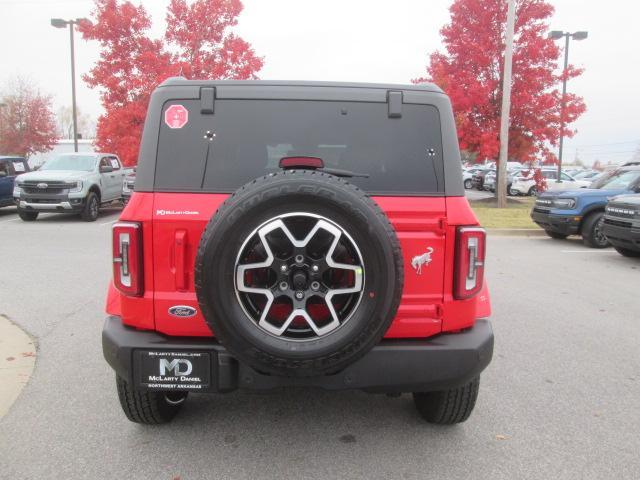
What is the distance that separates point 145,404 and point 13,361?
1.98 m

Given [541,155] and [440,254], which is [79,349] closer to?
[440,254]

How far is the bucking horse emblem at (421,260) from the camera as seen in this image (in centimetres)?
291

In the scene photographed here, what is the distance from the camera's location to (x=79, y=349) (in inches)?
193

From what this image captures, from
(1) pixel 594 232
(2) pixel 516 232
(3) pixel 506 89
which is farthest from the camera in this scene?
(3) pixel 506 89

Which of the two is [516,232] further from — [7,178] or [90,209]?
[7,178]

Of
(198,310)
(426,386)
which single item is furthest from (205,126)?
(426,386)

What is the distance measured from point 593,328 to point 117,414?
473 cm

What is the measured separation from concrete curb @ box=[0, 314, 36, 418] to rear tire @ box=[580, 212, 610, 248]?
10.8m

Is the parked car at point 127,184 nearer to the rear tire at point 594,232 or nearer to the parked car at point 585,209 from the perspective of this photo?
the parked car at point 585,209

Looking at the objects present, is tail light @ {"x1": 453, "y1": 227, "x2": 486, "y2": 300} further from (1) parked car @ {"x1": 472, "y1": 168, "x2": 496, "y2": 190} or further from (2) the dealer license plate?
(1) parked car @ {"x1": 472, "y1": 168, "x2": 496, "y2": 190}

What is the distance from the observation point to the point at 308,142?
10.1 ft

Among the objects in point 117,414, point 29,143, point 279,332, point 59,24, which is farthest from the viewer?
point 29,143

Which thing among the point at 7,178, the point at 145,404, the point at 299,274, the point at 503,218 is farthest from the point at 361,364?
the point at 7,178

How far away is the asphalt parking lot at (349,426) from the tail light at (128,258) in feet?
3.25
